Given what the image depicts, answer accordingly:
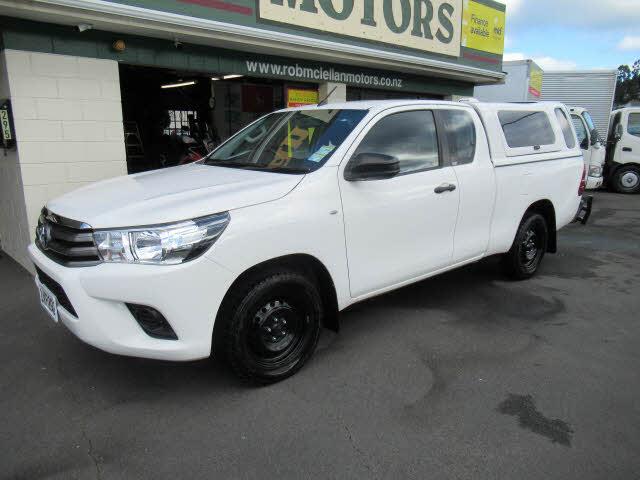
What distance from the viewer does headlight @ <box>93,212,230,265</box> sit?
8.59 ft

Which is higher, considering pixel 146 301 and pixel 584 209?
pixel 146 301

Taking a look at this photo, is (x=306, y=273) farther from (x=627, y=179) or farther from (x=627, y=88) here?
(x=627, y=88)

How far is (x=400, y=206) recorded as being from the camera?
3648 millimetres

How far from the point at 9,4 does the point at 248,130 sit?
8.29 feet

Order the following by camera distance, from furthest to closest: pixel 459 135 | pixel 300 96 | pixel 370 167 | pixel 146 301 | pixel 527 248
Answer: pixel 300 96
pixel 527 248
pixel 459 135
pixel 370 167
pixel 146 301

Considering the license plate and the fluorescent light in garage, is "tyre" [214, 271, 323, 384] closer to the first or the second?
the license plate

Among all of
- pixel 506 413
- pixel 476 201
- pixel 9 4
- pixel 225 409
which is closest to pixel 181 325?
pixel 225 409

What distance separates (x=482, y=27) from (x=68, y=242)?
10904 millimetres

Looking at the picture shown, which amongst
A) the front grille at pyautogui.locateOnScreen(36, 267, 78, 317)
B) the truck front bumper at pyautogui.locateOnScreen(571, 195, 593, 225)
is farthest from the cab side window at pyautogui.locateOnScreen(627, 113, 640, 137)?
the front grille at pyautogui.locateOnScreen(36, 267, 78, 317)

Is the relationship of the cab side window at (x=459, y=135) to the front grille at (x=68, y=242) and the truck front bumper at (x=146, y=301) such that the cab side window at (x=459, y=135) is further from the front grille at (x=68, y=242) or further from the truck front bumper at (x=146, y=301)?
the front grille at (x=68, y=242)

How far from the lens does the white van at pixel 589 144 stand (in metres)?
10.7

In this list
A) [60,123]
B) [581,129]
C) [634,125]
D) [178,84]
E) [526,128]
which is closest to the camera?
[526,128]

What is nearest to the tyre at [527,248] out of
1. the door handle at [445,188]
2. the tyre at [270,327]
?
the door handle at [445,188]

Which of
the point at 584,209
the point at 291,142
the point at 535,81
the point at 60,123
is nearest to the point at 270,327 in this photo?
the point at 291,142
